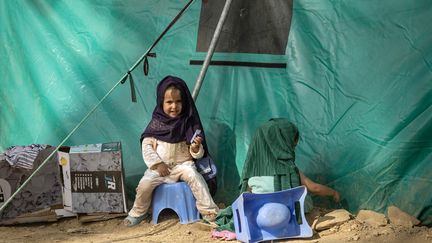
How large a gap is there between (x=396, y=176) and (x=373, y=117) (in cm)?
45

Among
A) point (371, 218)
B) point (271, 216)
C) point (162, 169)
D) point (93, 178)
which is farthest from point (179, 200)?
point (371, 218)

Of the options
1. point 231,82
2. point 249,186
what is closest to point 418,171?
point 249,186

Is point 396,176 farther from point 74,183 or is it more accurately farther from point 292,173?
point 74,183

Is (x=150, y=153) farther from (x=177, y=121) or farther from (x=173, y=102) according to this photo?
(x=173, y=102)

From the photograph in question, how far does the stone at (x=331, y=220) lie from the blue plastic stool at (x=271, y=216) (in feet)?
0.48

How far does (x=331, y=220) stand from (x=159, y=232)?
122cm

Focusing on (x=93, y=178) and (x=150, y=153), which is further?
(x=93, y=178)

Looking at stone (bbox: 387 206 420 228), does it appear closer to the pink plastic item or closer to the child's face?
the pink plastic item

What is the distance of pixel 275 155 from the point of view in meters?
4.42

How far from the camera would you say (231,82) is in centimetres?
506

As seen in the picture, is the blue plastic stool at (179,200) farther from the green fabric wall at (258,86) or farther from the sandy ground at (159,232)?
the green fabric wall at (258,86)

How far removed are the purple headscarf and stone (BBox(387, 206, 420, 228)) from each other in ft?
4.71

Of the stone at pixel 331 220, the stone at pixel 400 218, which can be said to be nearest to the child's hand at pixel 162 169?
the stone at pixel 331 220

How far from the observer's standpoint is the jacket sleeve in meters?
4.66
